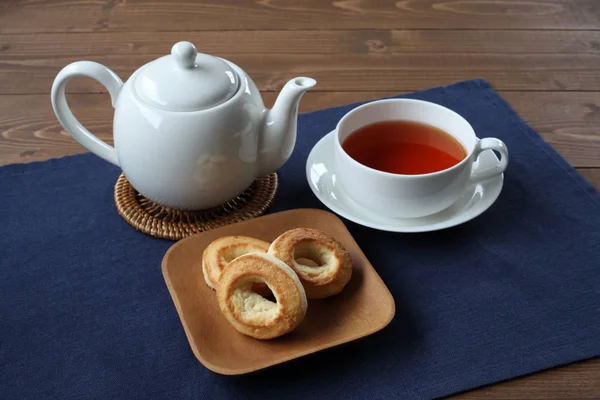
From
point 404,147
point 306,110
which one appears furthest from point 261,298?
point 306,110

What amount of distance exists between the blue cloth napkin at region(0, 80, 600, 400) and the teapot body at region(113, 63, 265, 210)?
0.29 feet

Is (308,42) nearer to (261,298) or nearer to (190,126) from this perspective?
(190,126)

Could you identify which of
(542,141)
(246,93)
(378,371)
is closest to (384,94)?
(542,141)

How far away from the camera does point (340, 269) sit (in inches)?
28.3

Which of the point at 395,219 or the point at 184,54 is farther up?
the point at 184,54

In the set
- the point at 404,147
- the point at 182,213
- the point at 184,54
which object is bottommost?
the point at 182,213

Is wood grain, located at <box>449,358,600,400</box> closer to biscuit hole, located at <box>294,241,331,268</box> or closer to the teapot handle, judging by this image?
biscuit hole, located at <box>294,241,331,268</box>

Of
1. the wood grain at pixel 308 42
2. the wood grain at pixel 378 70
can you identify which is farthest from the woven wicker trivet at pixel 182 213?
the wood grain at pixel 308 42

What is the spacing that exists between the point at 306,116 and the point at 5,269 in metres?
0.51

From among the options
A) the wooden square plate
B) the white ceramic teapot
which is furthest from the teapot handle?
the wooden square plate

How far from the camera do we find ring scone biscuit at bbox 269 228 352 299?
71cm

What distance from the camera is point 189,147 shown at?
2.47 ft

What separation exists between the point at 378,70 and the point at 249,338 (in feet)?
2.24

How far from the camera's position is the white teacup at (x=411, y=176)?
0.77 meters
